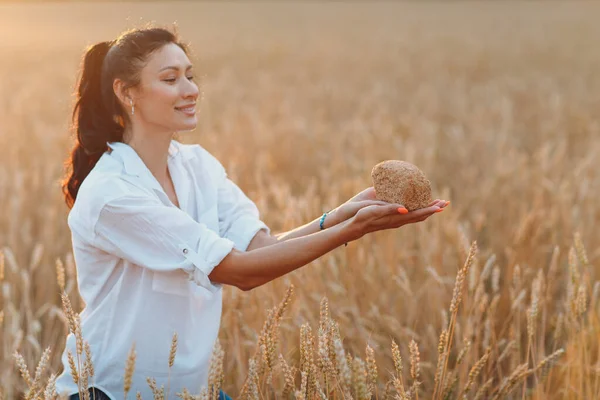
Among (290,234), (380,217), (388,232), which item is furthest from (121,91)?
(388,232)

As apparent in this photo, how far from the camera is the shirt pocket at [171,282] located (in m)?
1.79

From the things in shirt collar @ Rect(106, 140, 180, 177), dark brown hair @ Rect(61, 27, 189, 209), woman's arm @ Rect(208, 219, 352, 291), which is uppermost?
dark brown hair @ Rect(61, 27, 189, 209)

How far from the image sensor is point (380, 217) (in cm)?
160

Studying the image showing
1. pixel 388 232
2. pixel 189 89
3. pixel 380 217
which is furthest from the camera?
pixel 388 232

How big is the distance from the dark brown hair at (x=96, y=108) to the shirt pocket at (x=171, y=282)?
44 cm

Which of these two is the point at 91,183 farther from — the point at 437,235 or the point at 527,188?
the point at 527,188

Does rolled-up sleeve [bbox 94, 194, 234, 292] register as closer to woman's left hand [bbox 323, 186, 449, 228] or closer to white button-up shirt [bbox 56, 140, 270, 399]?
white button-up shirt [bbox 56, 140, 270, 399]

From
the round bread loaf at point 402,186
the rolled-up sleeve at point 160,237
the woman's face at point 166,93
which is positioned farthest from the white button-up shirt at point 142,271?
the round bread loaf at point 402,186

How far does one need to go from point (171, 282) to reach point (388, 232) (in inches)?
55.8

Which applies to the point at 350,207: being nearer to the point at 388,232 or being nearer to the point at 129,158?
the point at 129,158

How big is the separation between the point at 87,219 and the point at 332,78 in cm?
687

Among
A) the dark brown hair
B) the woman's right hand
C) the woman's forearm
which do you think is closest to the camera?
the woman's right hand

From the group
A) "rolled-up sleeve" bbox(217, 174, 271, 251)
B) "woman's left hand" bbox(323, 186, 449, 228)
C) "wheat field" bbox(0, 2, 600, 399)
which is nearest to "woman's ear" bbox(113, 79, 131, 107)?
"wheat field" bbox(0, 2, 600, 399)

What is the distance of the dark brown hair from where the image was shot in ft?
6.46
